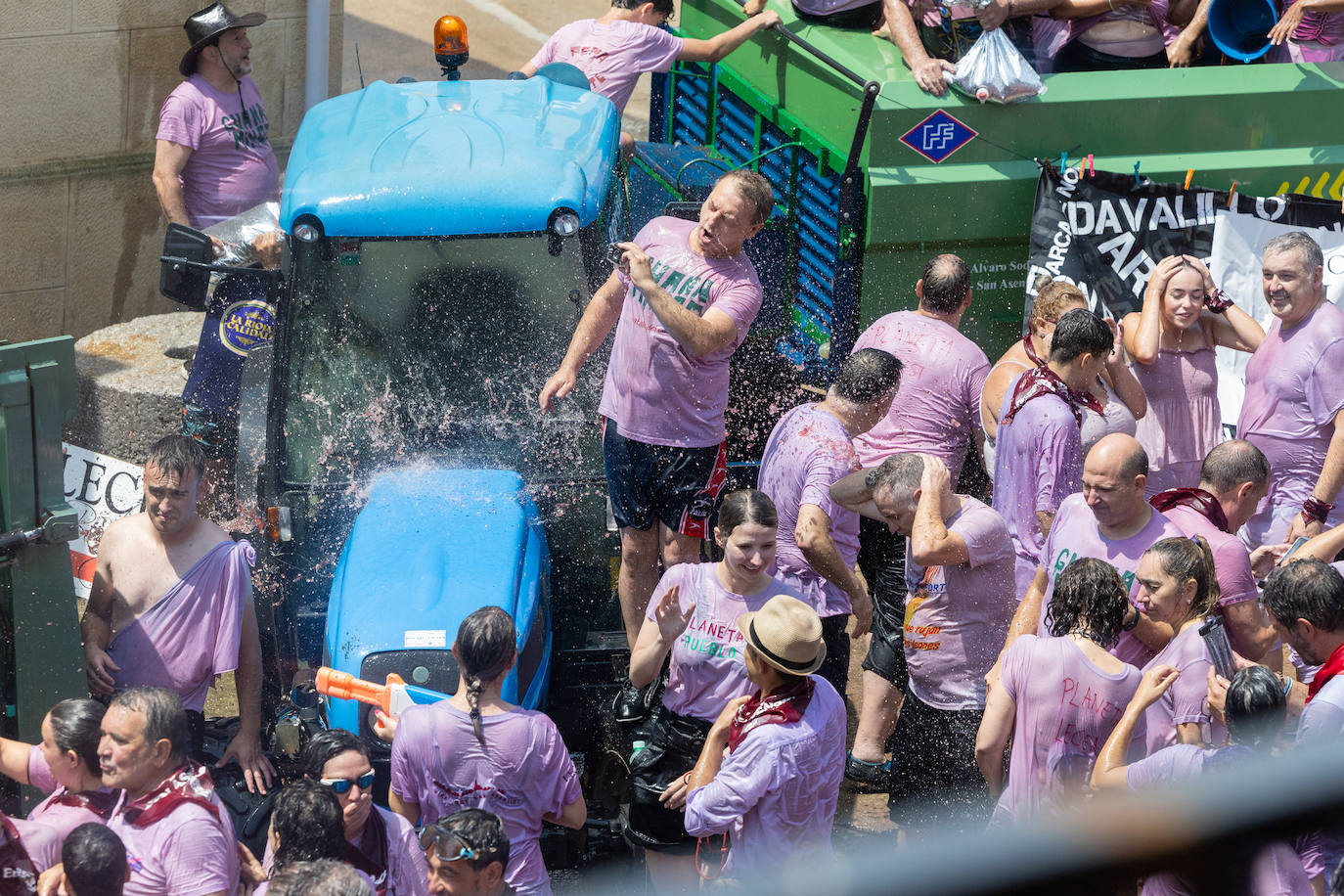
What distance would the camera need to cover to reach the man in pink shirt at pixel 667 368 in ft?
15.2

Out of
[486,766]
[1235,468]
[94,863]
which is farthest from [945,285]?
[94,863]

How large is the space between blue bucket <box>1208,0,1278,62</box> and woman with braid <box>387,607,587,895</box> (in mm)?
4908

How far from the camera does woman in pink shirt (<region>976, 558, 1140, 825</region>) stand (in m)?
3.64

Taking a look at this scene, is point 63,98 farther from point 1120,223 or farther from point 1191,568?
point 1191,568

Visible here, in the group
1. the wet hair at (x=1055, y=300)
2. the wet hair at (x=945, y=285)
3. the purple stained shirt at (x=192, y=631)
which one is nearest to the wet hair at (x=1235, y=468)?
the wet hair at (x=1055, y=300)

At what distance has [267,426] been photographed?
4504mm

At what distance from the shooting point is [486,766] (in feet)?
11.6

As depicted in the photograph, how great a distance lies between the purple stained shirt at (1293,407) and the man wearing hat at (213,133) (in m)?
4.55

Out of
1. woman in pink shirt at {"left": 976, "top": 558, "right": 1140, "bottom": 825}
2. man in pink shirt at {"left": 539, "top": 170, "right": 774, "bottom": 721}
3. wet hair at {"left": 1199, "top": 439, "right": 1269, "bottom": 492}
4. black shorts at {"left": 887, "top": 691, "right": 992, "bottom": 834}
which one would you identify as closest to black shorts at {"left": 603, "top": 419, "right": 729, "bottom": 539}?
man in pink shirt at {"left": 539, "top": 170, "right": 774, "bottom": 721}

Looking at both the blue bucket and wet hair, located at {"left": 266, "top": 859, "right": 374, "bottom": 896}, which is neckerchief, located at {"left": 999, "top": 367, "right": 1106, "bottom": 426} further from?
the blue bucket

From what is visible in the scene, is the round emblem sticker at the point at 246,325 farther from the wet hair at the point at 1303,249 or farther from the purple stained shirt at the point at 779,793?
the wet hair at the point at 1303,249

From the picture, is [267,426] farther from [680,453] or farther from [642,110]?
[642,110]

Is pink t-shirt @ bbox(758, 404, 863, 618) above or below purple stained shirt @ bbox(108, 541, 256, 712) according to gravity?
above

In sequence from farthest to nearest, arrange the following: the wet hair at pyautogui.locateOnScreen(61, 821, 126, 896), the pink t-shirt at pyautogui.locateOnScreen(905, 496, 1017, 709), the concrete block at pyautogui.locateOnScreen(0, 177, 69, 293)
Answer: the concrete block at pyautogui.locateOnScreen(0, 177, 69, 293) → the pink t-shirt at pyautogui.locateOnScreen(905, 496, 1017, 709) → the wet hair at pyautogui.locateOnScreen(61, 821, 126, 896)
